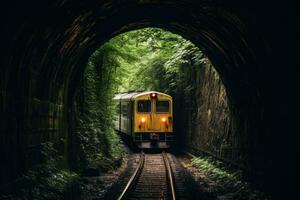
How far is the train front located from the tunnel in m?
10.2

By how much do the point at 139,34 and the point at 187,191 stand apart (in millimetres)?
9575

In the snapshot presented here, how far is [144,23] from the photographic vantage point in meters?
13.6

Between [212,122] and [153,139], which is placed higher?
[212,122]

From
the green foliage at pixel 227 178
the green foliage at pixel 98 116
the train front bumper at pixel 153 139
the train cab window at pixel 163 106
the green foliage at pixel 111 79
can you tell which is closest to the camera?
the green foliage at pixel 227 178

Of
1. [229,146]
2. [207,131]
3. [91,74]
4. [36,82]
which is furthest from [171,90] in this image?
[36,82]

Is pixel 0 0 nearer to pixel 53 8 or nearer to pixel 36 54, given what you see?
pixel 53 8

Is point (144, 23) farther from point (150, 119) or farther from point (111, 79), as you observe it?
point (150, 119)

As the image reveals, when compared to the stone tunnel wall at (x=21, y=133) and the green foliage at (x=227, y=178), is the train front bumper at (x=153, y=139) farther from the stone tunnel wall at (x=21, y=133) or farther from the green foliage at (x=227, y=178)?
the stone tunnel wall at (x=21, y=133)

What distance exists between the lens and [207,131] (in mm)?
17719

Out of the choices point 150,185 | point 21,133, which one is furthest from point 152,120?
point 21,133

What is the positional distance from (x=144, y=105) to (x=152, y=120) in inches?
34.6

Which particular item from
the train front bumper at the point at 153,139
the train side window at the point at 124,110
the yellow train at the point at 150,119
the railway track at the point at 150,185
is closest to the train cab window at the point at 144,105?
the yellow train at the point at 150,119

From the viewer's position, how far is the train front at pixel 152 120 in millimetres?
23288

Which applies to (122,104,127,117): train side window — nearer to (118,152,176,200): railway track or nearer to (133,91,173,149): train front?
(133,91,173,149): train front
